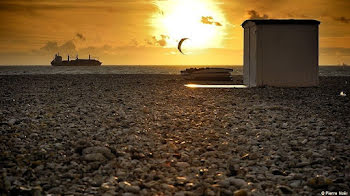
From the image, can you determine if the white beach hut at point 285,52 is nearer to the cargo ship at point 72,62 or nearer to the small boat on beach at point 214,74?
the small boat on beach at point 214,74

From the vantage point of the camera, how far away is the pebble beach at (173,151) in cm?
487

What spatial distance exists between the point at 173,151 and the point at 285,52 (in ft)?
44.8

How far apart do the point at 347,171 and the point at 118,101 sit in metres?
8.60

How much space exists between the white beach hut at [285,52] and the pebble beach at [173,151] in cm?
807

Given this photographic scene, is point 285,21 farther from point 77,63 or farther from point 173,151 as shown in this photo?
point 77,63

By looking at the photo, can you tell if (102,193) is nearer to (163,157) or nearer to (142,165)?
(142,165)

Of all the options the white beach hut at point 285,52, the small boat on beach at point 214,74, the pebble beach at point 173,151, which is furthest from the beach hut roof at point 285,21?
the pebble beach at point 173,151

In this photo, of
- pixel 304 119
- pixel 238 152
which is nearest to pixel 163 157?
pixel 238 152

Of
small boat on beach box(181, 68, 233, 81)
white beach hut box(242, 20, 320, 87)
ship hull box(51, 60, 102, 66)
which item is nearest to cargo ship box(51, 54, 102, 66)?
ship hull box(51, 60, 102, 66)

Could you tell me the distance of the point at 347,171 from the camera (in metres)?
5.34

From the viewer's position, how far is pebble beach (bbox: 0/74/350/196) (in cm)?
487

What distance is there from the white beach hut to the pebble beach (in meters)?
8.07

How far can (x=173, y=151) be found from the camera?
21.3 feet

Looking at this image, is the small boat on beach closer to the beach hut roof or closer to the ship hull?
the beach hut roof
